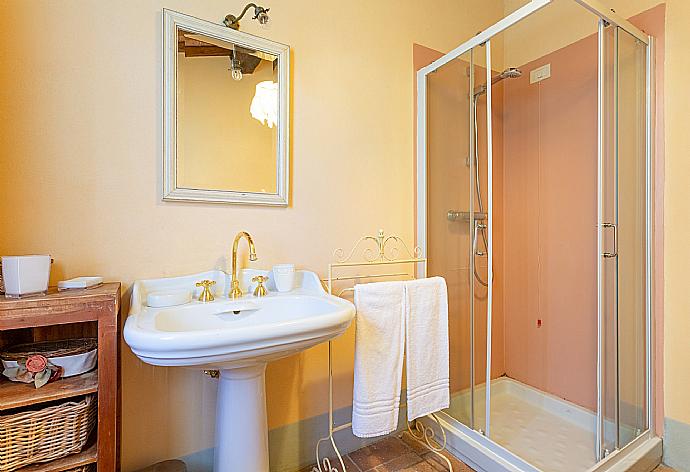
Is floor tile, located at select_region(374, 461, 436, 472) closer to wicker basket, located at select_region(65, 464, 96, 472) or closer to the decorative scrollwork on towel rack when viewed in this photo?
the decorative scrollwork on towel rack

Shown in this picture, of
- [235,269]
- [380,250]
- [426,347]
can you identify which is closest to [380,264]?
[380,250]

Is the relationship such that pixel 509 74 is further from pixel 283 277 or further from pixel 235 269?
pixel 235 269

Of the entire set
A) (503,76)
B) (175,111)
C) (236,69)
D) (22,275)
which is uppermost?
(503,76)

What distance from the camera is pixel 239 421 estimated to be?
1.30 m

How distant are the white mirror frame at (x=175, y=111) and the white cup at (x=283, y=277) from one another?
0.29 m

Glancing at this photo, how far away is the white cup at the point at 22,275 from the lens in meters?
1.04

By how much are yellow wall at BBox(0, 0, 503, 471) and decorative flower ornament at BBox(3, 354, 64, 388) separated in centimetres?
29

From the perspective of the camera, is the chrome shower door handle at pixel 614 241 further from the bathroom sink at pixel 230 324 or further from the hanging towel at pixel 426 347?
the bathroom sink at pixel 230 324

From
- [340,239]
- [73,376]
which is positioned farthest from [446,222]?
[73,376]

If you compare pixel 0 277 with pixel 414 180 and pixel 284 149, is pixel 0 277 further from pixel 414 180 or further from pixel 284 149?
pixel 414 180

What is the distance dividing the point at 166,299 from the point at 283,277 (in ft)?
1.45

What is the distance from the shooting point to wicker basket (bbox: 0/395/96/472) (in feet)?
3.23

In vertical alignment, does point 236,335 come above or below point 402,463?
above

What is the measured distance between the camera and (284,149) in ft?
5.33
